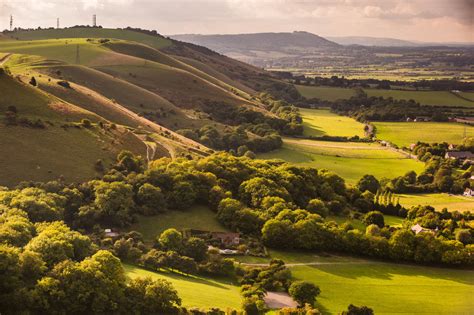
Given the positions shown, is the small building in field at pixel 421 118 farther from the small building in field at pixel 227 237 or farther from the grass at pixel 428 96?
the small building in field at pixel 227 237

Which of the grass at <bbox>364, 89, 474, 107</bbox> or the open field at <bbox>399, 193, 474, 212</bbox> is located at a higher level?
the grass at <bbox>364, 89, 474, 107</bbox>

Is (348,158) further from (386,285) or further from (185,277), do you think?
(185,277)

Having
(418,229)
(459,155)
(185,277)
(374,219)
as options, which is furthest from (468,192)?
(185,277)

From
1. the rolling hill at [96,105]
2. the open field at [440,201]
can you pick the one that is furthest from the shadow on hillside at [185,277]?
the open field at [440,201]

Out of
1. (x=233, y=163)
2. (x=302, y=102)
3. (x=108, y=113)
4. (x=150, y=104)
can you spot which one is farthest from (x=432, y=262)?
(x=302, y=102)

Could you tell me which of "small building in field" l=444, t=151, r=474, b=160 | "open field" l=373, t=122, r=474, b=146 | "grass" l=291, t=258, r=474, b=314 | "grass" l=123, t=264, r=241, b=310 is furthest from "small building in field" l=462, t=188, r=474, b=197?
"grass" l=123, t=264, r=241, b=310

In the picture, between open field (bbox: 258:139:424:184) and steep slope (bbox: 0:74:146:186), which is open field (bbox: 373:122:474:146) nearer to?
open field (bbox: 258:139:424:184)
